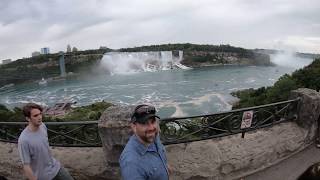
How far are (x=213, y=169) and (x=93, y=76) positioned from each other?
179689mm

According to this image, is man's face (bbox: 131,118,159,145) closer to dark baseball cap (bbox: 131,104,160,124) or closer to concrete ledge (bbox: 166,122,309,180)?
dark baseball cap (bbox: 131,104,160,124)

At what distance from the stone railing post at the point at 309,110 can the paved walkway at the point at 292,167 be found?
14.4 inches

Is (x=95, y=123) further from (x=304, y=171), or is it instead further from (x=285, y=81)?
(x=285, y=81)

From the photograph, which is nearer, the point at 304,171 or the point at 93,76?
the point at 304,171

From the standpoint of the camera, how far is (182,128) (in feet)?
19.2

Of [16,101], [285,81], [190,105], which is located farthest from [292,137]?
[16,101]

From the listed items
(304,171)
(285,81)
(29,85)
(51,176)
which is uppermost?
(51,176)

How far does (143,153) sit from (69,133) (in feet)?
11.3

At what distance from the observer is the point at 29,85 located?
16662 cm

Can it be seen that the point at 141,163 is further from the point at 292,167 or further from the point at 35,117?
the point at 292,167

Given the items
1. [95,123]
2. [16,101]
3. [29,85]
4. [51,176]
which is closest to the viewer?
[51,176]

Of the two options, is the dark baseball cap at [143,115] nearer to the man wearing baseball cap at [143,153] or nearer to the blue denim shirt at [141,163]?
the man wearing baseball cap at [143,153]

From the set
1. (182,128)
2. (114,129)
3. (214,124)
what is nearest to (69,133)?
(114,129)

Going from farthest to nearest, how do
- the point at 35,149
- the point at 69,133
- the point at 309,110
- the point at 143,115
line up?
the point at 309,110
the point at 69,133
the point at 35,149
the point at 143,115
